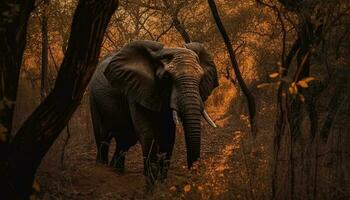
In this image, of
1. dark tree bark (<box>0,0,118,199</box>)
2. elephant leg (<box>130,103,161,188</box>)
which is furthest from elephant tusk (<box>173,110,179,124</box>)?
dark tree bark (<box>0,0,118,199</box>)

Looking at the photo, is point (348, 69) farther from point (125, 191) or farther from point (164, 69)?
point (125, 191)

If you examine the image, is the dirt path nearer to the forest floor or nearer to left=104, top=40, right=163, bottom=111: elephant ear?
the forest floor

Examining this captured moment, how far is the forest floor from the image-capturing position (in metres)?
5.91

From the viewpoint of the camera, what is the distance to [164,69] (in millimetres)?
8211

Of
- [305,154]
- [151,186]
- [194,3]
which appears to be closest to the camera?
[305,154]

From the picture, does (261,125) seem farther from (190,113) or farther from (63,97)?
(63,97)

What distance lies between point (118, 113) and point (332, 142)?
471 cm

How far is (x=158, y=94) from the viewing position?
333 inches

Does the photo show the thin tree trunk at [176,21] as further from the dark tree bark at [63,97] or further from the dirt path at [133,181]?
the dark tree bark at [63,97]

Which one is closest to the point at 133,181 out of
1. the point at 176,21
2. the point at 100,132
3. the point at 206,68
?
the point at 206,68

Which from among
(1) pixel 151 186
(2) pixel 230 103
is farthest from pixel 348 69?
(2) pixel 230 103

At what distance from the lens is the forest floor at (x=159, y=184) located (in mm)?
5906

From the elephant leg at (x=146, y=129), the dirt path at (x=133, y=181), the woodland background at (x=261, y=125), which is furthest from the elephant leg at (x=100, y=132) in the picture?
→ the elephant leg at (x=146, y=129)

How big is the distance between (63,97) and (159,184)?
2114mm
